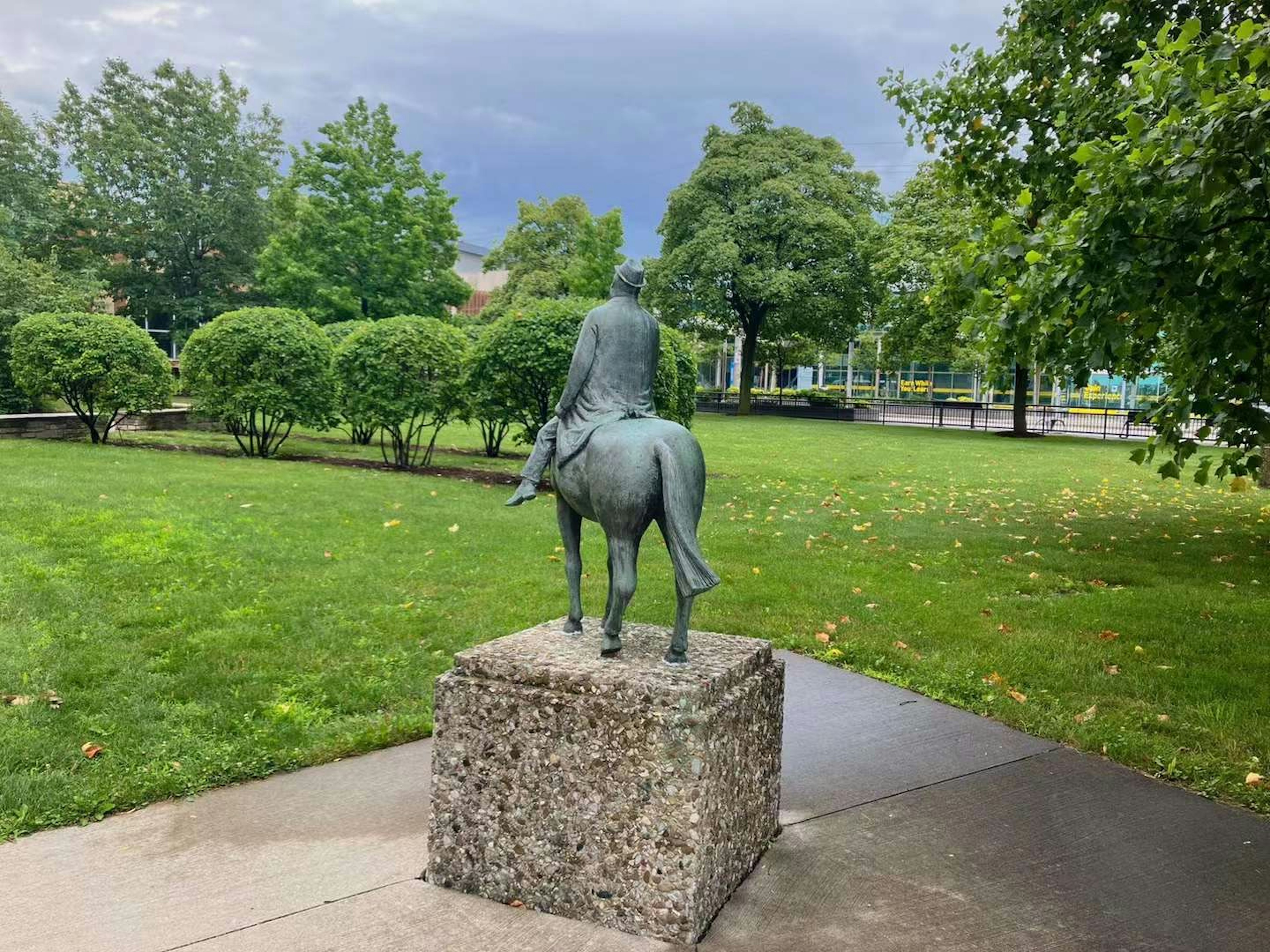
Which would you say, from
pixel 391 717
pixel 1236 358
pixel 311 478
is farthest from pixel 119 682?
pixel 311 478

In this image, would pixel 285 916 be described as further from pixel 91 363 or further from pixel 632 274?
pixel 91 363

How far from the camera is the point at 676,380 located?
13.6 meters

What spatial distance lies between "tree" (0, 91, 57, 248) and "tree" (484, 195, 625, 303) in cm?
1949

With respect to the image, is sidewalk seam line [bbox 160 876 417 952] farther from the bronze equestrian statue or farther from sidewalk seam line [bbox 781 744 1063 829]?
sidewalk seam line [bbox 781 744 1063 829]

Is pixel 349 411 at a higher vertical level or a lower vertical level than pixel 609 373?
lower

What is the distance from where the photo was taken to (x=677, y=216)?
3944 cm

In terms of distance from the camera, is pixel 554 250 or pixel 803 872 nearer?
pixel 803 872

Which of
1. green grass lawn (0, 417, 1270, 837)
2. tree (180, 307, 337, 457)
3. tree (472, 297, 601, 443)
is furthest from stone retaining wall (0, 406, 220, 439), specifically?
tree (472, 297, 601, 443)

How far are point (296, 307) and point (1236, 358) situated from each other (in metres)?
33.7

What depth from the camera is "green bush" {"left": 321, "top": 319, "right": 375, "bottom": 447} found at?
15.1 m

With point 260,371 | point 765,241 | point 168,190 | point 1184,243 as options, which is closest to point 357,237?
point 168,190

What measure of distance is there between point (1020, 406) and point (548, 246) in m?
26.2

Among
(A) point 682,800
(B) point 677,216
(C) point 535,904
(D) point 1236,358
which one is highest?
(B) point 677,216

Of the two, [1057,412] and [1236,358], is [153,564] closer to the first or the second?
[1236,358]
